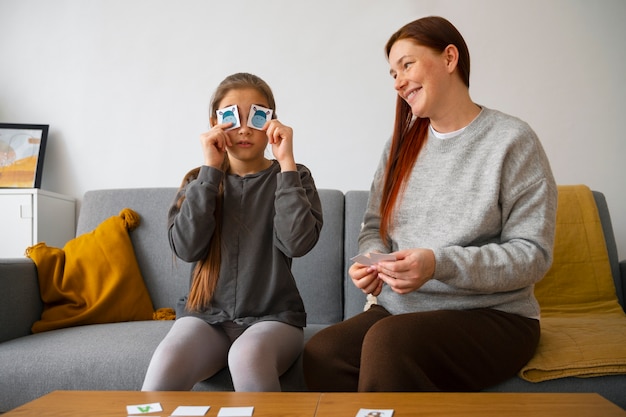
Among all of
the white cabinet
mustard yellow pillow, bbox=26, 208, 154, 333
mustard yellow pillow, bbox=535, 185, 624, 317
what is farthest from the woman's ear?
Answer: the white cabinet

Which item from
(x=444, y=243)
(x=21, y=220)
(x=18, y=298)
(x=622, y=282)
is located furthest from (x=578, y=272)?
(x=21, y=220)

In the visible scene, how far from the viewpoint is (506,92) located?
2695 millimetres

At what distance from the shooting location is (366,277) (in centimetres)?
→ 146

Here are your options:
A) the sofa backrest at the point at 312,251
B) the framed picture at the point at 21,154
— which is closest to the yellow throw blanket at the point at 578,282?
the sofa backrest at the point at 312,251

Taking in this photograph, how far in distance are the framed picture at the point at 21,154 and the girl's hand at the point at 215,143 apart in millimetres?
1389

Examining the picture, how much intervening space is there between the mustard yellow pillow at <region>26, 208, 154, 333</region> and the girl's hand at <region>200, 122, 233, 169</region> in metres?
0.67

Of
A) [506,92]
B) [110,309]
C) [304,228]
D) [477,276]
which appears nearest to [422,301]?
[477,276]

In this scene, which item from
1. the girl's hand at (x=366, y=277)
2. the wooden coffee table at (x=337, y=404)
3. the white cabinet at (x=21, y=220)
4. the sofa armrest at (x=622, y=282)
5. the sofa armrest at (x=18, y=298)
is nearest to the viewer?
the wooden coffee table at (x=337, y=404)

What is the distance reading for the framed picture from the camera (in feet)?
9.08

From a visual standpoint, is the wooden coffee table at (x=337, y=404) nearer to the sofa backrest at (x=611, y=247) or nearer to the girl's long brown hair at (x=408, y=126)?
the girl's long brown hair at (x=408, y=126)

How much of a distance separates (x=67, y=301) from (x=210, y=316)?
680 millimetres

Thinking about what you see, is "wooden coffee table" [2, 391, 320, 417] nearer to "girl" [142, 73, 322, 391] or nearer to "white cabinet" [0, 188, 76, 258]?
"girl" [142, 73, 322, 391]

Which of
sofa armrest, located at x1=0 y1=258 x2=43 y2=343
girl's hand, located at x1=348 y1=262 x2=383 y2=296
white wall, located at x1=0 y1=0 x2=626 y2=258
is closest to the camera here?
girl's hand, located at x1=348 y1=262 x2=383 y2=296

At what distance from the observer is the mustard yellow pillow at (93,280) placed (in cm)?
202
